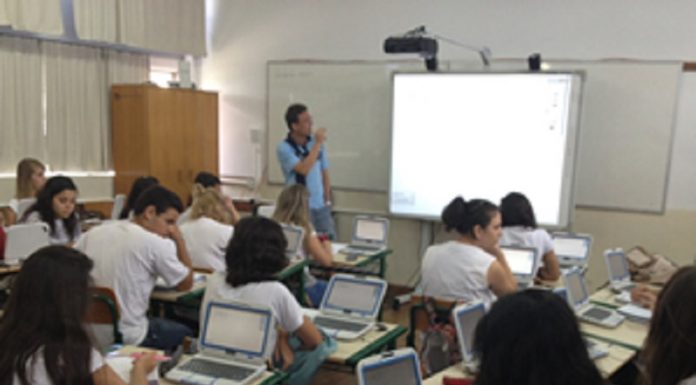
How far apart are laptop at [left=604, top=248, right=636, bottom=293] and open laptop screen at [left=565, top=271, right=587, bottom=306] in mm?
499

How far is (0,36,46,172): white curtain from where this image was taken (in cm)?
544

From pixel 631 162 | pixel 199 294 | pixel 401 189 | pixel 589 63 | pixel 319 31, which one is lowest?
pixel 199 294

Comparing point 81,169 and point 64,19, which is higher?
point 64,19

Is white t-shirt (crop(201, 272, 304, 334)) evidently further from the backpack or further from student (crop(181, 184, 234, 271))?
student (crop(181, 184, 234, 271))

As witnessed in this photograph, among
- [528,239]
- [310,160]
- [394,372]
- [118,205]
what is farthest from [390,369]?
[118,205]

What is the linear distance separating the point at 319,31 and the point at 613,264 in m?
3.84

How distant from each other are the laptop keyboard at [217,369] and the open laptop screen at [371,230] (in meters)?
2.76

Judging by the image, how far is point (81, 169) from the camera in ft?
20.3

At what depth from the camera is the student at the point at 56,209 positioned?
4.37 meters

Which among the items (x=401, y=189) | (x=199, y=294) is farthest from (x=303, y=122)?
(x=199, y=294)

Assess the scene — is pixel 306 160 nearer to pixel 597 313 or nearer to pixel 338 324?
pixel 338 324

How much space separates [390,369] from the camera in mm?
2035

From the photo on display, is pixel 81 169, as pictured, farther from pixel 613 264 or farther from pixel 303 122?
pixel 613 264

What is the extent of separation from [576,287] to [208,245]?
2.31m
